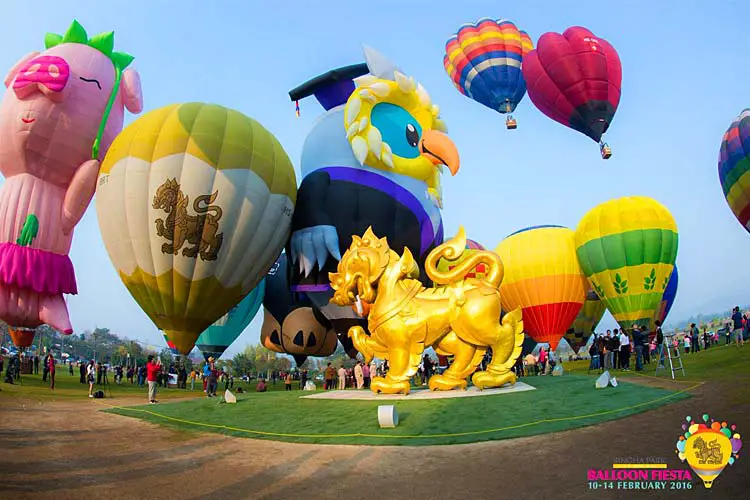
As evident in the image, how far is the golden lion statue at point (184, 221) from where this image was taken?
12070mm

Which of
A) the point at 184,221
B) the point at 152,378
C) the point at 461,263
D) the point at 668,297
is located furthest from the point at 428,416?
the point at 668,297

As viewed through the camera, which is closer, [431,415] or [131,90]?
[431,415]

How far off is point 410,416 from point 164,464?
9.64 feet

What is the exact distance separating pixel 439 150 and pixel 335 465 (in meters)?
10.8

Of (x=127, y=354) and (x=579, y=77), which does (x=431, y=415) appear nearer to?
(x=579, y=77)

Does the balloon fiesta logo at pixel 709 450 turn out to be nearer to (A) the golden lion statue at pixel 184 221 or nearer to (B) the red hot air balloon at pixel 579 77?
(A) the golden lion statue at pixel 184 221

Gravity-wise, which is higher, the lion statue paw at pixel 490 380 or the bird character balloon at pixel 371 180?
the bird character balloon at pixel 371 180

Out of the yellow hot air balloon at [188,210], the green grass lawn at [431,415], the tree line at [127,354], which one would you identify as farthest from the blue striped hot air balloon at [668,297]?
the tree line at [127,354]

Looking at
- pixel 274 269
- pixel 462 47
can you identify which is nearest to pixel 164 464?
pixel 274 269

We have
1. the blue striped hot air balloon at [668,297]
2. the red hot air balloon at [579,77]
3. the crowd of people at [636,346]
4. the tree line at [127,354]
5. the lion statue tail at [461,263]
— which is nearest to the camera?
the lion statue tail at [461,263]

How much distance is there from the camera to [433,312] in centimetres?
852

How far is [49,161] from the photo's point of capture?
53.9 ft

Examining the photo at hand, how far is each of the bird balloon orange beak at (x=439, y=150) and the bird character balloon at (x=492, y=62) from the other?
1438cm

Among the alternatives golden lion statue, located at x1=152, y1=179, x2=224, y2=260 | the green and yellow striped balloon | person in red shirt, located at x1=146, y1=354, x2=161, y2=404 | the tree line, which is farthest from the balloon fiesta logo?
the tree line
